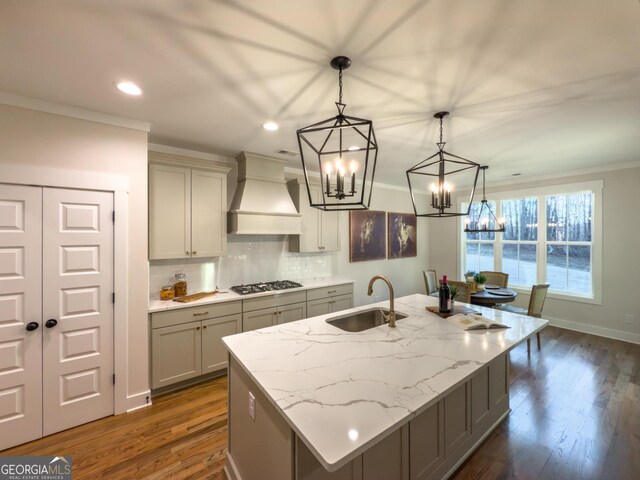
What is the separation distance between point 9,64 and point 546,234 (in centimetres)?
688

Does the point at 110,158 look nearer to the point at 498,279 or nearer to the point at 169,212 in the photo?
the point at 169,212

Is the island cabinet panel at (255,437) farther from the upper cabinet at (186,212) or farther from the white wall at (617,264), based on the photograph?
the white wall at (617,264)

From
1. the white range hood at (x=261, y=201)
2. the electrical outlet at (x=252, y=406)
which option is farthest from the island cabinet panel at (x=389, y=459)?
the white range hood at (x=261, y=201)

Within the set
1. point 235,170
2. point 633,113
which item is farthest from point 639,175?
point 235,170

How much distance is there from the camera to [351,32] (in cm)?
143

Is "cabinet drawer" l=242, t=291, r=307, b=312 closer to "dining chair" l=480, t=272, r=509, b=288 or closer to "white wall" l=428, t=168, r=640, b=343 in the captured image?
"dining chair" l=480, t=272, r=509, b=288

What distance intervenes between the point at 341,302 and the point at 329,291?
313mm

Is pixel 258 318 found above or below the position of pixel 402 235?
below

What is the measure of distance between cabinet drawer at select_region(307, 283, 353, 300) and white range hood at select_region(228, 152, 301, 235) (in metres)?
0.86

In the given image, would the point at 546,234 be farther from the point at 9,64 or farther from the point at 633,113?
the point at 9,64

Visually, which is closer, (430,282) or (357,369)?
(357,369)

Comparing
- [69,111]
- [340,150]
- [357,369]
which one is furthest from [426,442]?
[69,111]

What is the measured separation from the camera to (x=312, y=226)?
4129mm

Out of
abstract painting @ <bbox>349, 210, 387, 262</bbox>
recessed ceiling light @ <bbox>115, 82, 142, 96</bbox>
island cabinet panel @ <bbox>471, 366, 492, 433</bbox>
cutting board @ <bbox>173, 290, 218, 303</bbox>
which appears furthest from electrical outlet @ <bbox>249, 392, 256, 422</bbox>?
abstract painting @ <bbox>349, 210, 387, 262</bbox>
